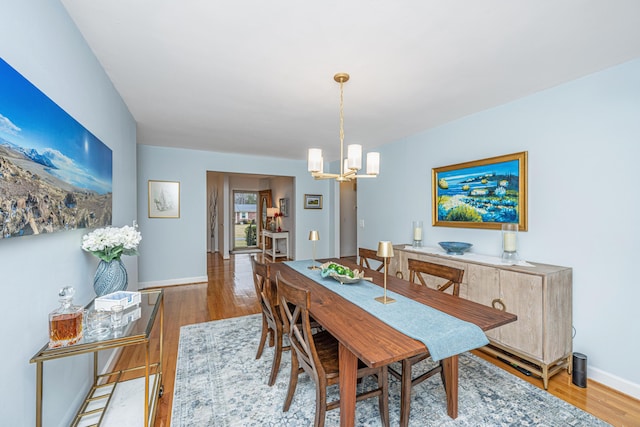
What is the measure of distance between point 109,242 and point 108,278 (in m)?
0.23

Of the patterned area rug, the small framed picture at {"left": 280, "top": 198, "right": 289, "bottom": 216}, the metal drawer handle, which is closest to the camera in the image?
the patterned area rug

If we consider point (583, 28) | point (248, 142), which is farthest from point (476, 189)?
point (248, 142)

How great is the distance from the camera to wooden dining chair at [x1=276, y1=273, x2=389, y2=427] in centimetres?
146

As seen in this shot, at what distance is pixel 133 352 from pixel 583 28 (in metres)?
4.29

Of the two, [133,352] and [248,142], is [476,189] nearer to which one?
[248,142]

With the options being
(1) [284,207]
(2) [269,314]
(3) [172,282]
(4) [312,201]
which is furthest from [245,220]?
(2) [269,314]

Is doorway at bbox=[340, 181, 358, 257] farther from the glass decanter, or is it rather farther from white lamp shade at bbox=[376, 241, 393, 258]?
the glass decanter

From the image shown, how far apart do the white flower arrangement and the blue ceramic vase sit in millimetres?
43

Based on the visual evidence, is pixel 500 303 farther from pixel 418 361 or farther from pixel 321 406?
pixel 321 406

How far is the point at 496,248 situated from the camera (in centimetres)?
285

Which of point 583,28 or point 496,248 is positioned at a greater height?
point 583,28

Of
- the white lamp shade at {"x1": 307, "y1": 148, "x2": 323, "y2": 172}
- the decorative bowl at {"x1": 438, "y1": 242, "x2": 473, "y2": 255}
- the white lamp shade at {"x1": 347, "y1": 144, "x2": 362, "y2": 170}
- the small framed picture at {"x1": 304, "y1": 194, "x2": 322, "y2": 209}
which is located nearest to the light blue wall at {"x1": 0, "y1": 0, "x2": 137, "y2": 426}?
the white lamp shade at {"x1": 307, "y1": 148, "x2": 323, "y2": 172}

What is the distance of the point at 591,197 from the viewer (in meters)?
2.17

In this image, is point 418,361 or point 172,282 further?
point 172,282
